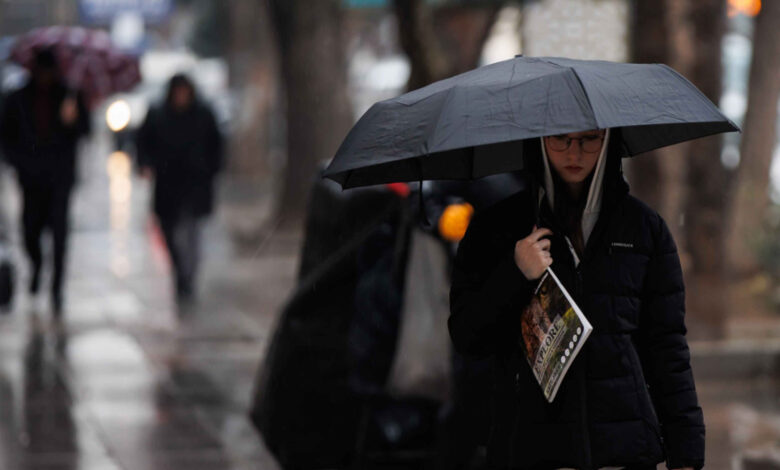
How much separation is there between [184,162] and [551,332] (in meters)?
8.27

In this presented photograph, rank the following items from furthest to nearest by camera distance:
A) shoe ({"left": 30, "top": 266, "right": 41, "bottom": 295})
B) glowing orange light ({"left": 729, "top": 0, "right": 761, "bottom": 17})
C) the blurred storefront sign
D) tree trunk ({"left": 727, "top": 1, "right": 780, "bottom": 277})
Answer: the blurred storefront sign < glowing orange light ({"left": 729, "top": 0, "right": 761, "bottom": 17}) < tree trunk ({"left": 727, "top": 1, "right": 780, "bottom": 277}) < shoe ({"left": 30, "top": 266, "right": 41, "bottom": 295})

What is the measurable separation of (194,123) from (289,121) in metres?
5.62

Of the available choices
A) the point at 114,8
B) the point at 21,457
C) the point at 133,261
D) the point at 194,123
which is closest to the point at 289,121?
the point at 133,261

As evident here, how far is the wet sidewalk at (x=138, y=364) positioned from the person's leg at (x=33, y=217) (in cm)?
45

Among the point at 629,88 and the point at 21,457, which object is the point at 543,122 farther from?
the point at 21,457

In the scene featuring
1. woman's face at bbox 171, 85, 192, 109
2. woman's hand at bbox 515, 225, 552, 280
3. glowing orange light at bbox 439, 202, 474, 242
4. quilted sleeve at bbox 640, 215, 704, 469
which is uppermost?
woman's hand at bbox 515, 225, 552, 280

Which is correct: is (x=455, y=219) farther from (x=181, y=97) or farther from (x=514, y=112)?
(x=181, y=97)

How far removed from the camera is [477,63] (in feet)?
46.0

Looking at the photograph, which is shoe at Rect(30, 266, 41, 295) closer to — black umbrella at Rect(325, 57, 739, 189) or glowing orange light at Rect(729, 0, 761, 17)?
glowing orange light at Rect(729, 0, 761, 17)

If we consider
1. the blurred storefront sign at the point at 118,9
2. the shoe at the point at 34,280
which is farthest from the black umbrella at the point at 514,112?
the blurred storefront sign at the point at 118,9

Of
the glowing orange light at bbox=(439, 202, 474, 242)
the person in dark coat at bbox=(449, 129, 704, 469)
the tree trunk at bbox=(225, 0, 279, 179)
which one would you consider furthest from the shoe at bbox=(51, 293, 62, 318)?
the tree trunk at bbox=(225, 0, 279, 179)

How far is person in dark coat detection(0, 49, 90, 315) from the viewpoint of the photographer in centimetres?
1036

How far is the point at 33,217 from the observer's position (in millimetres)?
10445

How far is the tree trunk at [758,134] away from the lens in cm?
1155
